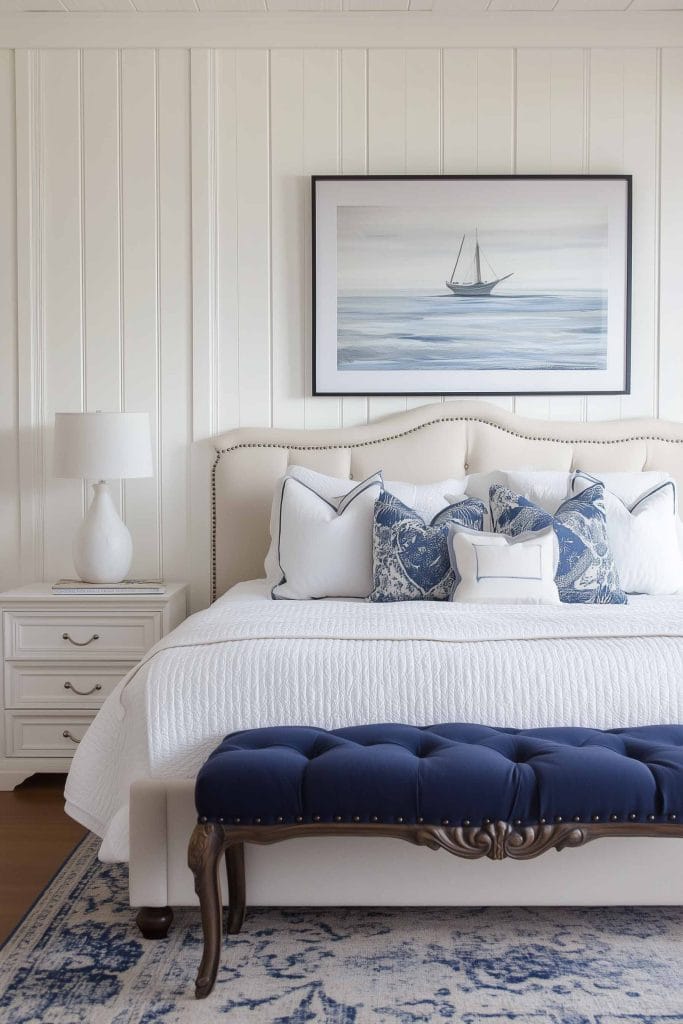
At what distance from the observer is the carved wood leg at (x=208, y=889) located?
1829 mm

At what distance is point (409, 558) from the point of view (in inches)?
119

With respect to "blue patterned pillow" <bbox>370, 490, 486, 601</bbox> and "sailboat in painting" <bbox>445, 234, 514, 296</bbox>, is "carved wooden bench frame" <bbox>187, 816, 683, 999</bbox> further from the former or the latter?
"sailboat in painting" <bbox>445, 234, 514, 296</bbox>

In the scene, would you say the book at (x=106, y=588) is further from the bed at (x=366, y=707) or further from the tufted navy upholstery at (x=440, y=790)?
the tufted navy upholstery at (x=440, y=790)

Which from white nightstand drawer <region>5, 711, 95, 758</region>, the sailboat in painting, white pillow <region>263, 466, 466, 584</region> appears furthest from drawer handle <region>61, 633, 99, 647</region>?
the sailboat in painting

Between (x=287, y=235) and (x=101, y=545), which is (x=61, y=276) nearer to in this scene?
(x=287, y=235)

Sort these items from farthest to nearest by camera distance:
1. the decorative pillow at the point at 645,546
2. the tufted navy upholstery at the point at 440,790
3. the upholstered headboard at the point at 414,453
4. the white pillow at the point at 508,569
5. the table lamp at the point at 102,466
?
the upholstered headboard at the point at 414,453, the table lamp at the point at 102,466, the decorative pillow at the point at 645,546, the white pillow at the point at 508,569, the tufted navy upholstery at the point at 440,790

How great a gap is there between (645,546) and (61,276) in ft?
7.89

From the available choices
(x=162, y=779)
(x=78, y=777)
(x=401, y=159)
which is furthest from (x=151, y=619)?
(x=401, y=159)

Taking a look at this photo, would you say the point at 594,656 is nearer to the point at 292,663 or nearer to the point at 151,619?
the point at 292,663

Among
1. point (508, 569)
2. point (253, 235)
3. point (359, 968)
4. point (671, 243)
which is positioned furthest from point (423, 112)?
point (359, 968)

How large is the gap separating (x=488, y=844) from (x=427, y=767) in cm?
18

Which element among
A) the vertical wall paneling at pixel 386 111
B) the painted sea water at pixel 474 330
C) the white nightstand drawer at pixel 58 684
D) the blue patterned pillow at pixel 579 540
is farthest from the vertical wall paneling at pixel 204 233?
the blue patterned pillow at pixel 579 540

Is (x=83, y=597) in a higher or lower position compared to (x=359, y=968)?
higher

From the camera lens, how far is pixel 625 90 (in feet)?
12.3
